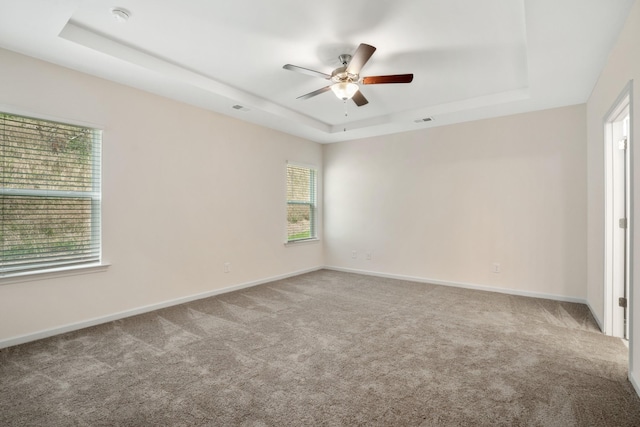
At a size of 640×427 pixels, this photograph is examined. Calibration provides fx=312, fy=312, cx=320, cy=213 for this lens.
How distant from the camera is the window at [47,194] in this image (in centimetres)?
266

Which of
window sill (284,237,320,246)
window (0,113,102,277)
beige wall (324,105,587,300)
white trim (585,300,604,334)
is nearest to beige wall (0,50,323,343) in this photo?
window (0,113,102,277)

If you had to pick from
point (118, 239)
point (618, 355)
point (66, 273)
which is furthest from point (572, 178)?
point (66, 273)

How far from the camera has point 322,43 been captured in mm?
2715

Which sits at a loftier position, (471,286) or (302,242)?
(302,242)

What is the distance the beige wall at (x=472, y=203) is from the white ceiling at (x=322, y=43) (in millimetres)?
588

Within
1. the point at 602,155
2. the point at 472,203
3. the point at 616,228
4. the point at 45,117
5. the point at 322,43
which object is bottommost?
the point at 616,228

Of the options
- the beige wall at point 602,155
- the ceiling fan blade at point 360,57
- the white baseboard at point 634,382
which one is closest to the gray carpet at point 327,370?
the white baseboard at point 634,382

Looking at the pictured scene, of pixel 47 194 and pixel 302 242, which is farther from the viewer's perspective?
pixel 302 242

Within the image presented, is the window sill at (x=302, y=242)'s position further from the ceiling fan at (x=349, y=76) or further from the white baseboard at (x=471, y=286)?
the ceiling fan at (x=349, y=76)

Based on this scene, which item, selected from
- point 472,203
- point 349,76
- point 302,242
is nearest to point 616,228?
point 472,203

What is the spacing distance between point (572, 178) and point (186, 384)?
184 inches

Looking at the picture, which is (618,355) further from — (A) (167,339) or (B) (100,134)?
(B) (100,134)

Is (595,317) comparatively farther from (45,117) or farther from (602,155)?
(45,117)

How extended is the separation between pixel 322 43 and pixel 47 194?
284 cm
